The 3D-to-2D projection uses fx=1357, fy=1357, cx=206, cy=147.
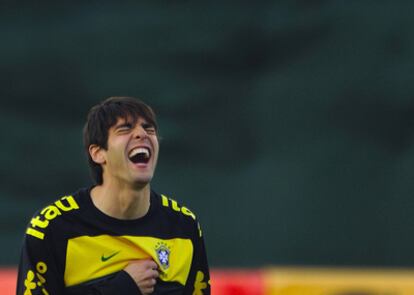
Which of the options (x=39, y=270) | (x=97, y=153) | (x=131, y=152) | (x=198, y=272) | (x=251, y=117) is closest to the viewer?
(x=39, y=270)

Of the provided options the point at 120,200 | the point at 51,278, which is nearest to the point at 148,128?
the point at 120,200

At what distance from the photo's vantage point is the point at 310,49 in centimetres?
918

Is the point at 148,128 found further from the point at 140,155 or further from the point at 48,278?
the point at 48,278

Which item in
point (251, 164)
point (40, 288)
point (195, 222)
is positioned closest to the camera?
point (40, 288)

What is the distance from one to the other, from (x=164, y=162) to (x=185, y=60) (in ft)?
2.33

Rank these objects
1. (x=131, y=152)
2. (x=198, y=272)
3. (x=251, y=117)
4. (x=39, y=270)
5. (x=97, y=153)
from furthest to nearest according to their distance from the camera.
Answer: (x=251, y=117), (x=198, y=272), (x=97, y=153), (x=131, y=152), (x=39, y=270)

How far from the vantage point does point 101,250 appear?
16.8 ft

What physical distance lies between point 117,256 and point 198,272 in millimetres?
386

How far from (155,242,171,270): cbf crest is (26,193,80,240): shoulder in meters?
0.34

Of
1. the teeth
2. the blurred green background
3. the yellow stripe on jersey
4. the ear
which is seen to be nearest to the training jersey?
the yellow stripe on jersey

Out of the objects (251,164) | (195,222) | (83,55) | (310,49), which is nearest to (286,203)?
(251,164)

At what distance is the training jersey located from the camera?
503cm

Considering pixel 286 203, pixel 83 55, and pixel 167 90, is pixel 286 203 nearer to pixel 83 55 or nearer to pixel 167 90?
pixel 167 90

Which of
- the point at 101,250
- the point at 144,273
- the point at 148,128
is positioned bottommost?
the point at 144,273
